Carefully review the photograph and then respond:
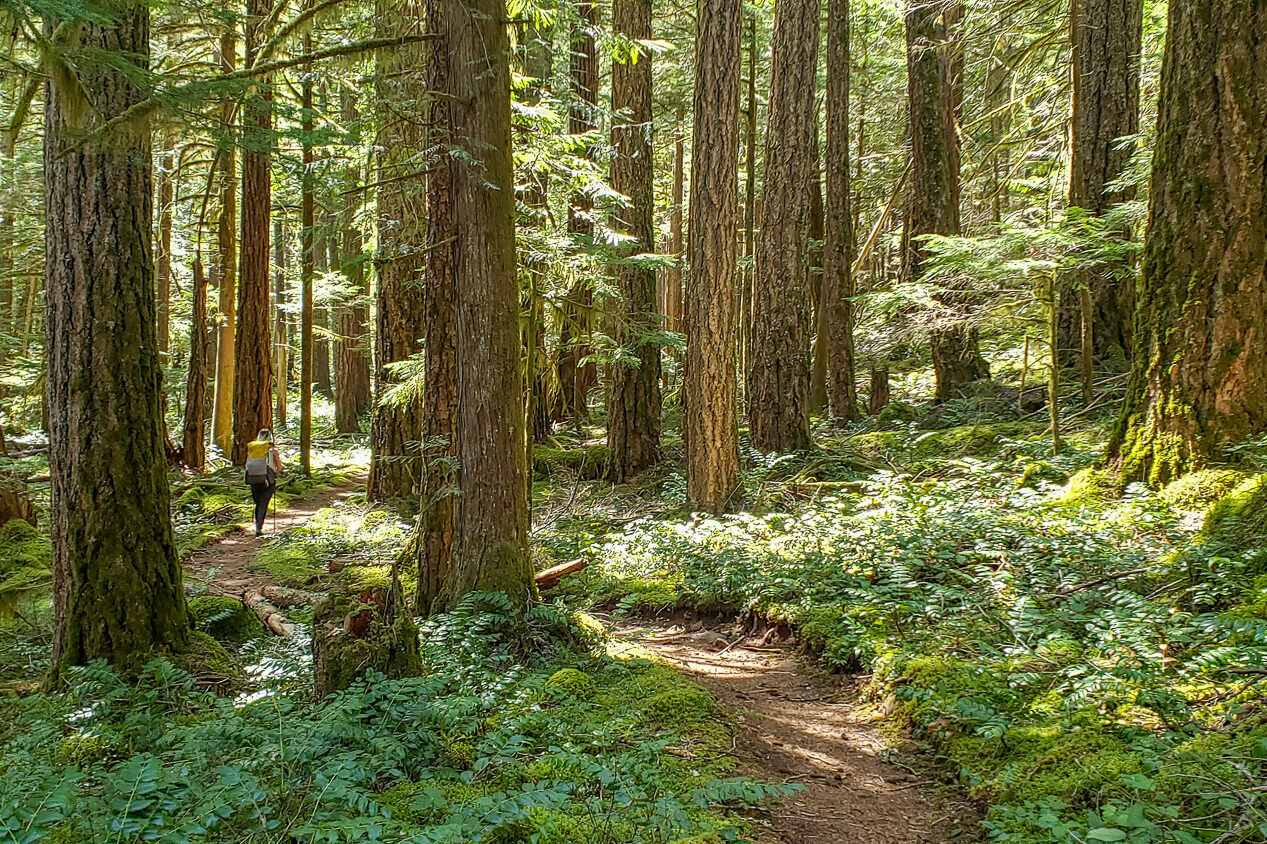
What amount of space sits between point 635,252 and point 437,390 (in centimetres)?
502

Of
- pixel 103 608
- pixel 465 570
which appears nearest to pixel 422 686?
pixel 465 570

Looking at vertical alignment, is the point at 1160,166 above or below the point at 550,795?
above

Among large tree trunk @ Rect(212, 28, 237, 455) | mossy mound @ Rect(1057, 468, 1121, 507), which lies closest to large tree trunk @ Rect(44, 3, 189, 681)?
mossy mound @ Rect(1057, 468, 1121, 507)

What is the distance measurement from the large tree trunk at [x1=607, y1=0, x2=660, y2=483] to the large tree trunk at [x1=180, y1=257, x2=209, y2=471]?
8.59 meters

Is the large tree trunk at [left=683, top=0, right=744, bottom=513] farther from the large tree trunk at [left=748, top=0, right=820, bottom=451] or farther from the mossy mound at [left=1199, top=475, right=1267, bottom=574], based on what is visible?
the mossy mound at [left=1199, top=475, right=1267, bottom=574]

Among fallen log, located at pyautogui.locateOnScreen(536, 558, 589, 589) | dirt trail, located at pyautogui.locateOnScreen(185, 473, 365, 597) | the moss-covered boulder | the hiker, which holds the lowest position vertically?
dirt trail, located at pyautogui.locateOnScreen(185, 473, 365, 597)

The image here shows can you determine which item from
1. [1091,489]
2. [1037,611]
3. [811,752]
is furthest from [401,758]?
[1091,489]

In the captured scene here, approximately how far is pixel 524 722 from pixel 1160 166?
21.6 ft

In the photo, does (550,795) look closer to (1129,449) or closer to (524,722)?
(524,722)

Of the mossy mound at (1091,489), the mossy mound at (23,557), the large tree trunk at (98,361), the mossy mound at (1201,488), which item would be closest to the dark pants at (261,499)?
the mossy mound at (23,557)

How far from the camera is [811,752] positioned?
168 inches

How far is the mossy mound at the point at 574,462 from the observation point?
11.7 metres

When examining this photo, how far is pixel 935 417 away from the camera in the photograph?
11.7 metres

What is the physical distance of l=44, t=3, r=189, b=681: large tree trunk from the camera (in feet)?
16.0
